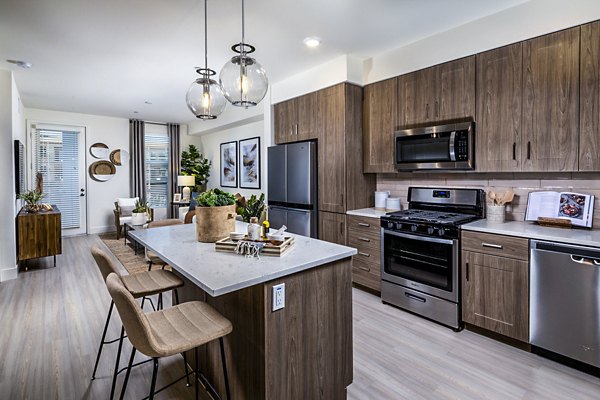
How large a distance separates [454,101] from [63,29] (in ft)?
12.1

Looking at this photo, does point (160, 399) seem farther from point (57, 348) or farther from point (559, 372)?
point (559, 372)

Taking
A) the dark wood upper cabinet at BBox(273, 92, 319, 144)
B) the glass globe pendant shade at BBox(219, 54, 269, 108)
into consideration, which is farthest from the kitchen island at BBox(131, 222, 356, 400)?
the dark wood upper cabinet at BBox(273, 92, 319, 144)

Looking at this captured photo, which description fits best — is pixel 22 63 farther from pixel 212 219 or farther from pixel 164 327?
pixel 164 327

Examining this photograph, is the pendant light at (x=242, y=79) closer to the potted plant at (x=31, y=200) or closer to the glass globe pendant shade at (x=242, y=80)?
the glass globe pendant shade at (x=242, y=80)

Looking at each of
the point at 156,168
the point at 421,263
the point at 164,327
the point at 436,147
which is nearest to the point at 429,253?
the point at 421,263

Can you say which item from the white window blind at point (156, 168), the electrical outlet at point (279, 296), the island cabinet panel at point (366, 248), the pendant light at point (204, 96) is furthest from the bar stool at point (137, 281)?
the white window blind at point (156, 168)

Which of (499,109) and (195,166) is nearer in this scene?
(499,109)

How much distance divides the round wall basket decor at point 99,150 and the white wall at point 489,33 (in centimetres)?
639

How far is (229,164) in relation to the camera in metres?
7.43

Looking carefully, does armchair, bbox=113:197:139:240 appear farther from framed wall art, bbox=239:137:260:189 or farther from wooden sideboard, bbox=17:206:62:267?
framed wall art, bbox=239:137:260:189

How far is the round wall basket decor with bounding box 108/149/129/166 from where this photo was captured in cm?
759

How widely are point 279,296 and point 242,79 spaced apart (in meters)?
1.30

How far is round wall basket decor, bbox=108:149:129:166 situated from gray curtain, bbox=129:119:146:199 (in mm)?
195

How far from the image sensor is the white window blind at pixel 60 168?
22.4 ft
